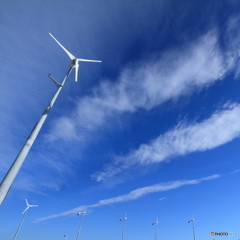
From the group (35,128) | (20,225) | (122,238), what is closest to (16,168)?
(35,128)

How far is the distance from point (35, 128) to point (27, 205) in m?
124

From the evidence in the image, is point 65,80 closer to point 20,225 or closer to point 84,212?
point 20,225

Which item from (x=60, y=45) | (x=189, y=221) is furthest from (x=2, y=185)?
(x=189, y=221)

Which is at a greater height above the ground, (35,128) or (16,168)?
(35,128)

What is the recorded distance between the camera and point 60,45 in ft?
116

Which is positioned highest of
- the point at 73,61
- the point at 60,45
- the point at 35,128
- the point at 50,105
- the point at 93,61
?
the point at 93,61

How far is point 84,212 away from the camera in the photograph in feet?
611

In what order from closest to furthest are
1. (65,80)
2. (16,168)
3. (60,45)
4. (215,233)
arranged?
(16,168)
(65,80)
(60,45)
(215,233)

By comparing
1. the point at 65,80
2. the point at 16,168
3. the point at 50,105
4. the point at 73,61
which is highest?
the point at 73,61

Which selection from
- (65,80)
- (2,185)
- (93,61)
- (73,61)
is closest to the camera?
(2,185)

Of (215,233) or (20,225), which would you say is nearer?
(20,225)

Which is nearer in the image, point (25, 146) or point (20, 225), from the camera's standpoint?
point (25, 146)

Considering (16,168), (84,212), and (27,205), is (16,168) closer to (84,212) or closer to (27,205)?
(27,205)

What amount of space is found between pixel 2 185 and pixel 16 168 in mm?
1523
